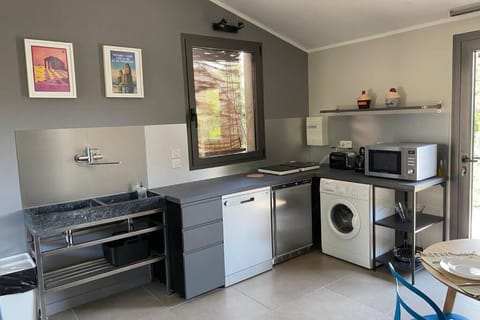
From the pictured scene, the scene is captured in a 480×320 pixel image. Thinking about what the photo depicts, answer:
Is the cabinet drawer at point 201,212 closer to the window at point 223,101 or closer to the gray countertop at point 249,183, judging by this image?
the gray countertop at point 249,183

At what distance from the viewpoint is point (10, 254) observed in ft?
9.03

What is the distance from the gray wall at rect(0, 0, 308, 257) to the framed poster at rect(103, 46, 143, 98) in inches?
2.3

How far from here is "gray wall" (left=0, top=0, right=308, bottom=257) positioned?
8.80 feet

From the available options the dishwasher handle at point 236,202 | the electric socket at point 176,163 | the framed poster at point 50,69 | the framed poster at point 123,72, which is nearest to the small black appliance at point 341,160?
the dishwasher handle at point 236,202

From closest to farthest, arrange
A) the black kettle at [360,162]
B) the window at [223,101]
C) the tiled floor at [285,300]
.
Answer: the tiled floor at [285,300] < the window at [223,101] < the black kettle at [360,162]

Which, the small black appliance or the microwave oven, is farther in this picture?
the small black appliance

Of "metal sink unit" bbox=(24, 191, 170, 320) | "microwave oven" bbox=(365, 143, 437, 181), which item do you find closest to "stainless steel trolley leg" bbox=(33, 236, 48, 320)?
"metal sink unit" bbox=(24, 191, 170, 320)

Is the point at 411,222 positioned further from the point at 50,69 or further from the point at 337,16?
the point at 50,69

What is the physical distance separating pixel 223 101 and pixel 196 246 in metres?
1.58

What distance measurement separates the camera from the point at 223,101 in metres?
3.90

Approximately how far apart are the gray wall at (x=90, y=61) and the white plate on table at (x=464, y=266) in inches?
97.6

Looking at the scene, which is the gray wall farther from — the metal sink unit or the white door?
the white door

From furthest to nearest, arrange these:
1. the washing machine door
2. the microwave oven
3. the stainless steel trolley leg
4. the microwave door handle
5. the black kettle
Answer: the black kettle → the washing machine door → the microwave door handle → the microwave oven → the stainless steel trolley leg

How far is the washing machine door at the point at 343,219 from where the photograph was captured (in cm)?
348
